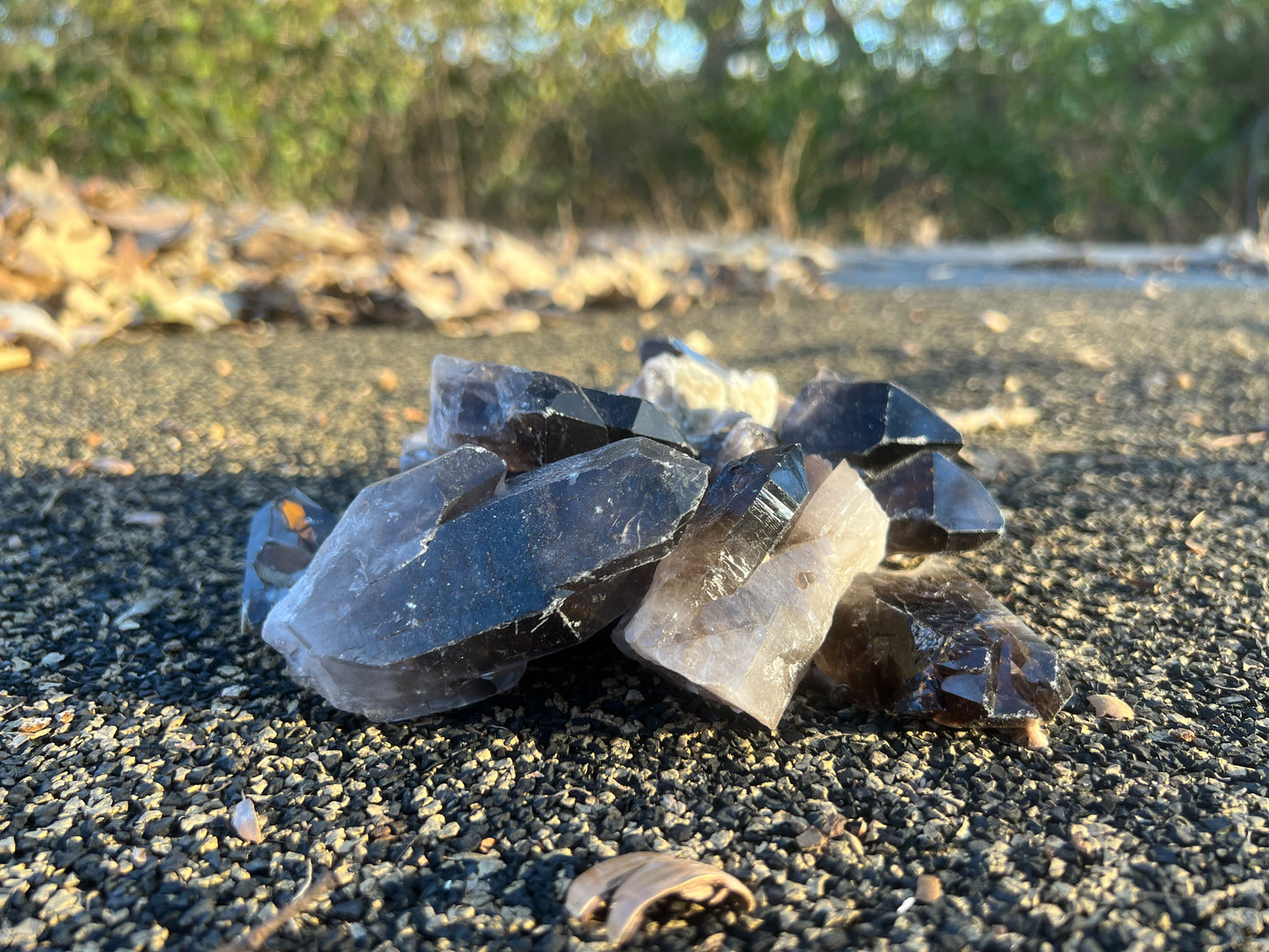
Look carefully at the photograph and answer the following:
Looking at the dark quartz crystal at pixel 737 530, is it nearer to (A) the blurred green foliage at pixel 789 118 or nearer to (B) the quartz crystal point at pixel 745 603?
(B) the quartz crystal point at pixel 745 603

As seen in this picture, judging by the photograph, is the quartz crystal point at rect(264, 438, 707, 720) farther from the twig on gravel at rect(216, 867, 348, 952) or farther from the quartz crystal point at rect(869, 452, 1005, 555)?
the quartz crystal point at rect(869, 452, 1005, 555)

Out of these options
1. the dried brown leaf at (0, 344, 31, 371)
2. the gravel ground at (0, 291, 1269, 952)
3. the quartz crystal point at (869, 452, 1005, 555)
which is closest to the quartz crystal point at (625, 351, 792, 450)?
the quartz crystal point at (869, 452, 1005, 555)

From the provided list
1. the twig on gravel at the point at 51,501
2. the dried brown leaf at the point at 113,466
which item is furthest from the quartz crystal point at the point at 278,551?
the dried brown leaf at the point at 113,466

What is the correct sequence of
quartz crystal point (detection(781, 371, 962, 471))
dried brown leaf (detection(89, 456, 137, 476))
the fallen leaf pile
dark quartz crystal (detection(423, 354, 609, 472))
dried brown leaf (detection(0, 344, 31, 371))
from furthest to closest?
the fallen leaf pile
dried brown leaf (detection(0, 344, 31, 371))
dried brown leaf (detection(89, 456, 137, 476))
quartz crystal point (detection(781, 371, 962, 471))
dark quartz crystal (detection(423, 354, 609, 472))

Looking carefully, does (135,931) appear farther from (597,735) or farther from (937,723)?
(937,723)

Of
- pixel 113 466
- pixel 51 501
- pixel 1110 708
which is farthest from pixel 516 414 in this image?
pixel 113 466

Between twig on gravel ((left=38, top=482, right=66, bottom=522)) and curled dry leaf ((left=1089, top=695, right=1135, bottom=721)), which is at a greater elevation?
twig on gravel ((left=38, top=482, right=66, bottom=522))

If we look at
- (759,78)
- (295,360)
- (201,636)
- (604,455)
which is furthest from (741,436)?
(759,78)
